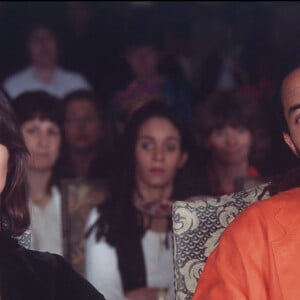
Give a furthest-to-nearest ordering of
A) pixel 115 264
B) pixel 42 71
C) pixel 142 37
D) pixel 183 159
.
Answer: pixel 142 37 < pixel 42 71 < pixel 183 159 < pixel 115 264

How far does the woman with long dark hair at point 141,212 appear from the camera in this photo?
4.20 meters

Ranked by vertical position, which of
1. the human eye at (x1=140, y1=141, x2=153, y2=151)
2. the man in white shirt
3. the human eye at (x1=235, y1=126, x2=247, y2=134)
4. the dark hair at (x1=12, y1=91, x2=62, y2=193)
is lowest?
the human eye at (x1=140, y1=141, x2=153, y2=151)

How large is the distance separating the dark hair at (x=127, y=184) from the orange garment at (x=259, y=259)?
60.0 inches

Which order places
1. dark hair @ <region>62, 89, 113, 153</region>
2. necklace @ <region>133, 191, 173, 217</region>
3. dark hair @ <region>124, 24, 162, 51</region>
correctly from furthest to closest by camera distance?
dark hair @ <region>124, 24, 162, 51</region> → dark hair @ <region>62, 89, 113, 153</region> → necklace @ <region>133, 191, 173, 217</region>

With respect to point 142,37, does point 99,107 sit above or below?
below

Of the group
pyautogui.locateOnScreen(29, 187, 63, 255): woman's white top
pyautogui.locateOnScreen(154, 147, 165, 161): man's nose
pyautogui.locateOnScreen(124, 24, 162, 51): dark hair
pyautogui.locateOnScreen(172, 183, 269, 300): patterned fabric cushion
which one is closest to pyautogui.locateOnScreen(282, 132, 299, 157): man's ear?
pyautogui.locateOnScreen(172, 183, 269, 300): patterned fabric cushion

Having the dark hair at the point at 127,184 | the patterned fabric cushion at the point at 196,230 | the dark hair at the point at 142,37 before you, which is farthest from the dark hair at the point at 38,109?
the dark hair at the point at 142,37

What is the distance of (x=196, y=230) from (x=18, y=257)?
631 millimetres

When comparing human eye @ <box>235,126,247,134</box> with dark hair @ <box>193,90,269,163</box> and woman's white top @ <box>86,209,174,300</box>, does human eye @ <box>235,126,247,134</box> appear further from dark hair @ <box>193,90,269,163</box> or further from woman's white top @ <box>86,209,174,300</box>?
woman's white top @ <box>86,209,174,300</box>

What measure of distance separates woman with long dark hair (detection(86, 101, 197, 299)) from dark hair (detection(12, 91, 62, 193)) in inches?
18.5

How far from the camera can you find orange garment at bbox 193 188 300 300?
2.70m

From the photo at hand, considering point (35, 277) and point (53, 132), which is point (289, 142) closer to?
point (35, 277)

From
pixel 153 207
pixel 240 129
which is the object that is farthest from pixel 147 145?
pixel 240 129

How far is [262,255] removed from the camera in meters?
2.74
